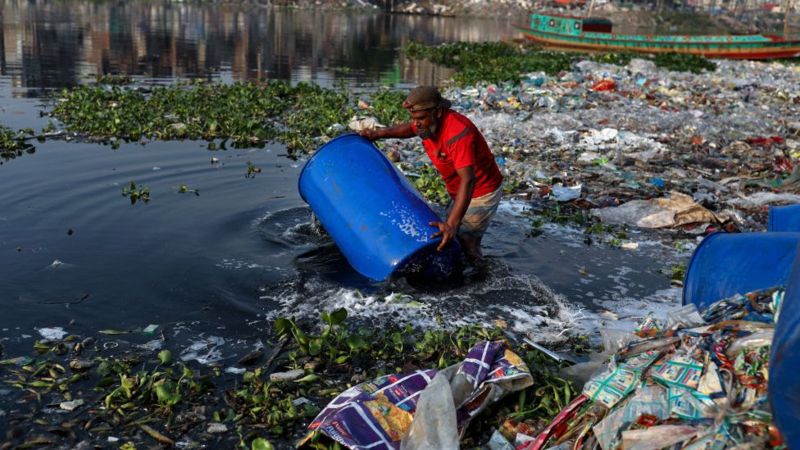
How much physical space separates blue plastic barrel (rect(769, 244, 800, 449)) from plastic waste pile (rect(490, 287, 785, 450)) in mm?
332

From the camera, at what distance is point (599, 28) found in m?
30.3

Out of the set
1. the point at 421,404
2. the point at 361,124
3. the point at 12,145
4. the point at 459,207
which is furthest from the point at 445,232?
the point at 12,145

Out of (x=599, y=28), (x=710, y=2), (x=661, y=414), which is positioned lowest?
(x=661, y=414)

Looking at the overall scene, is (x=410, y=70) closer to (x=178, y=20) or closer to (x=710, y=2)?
(x=178, y=20)

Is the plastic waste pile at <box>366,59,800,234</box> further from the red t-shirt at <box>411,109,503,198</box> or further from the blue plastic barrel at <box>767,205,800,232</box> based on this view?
the blue plastic barrel at <box>767,205,800,232</box>

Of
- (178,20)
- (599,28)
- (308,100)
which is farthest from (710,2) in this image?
(308,100)

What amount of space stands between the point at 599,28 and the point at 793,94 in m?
16.7

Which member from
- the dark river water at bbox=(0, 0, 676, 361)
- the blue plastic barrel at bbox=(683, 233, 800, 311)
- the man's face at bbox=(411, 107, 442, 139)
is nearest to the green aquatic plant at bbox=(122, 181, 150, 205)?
the dark river water at bbox=(0, 0, 676, 361)

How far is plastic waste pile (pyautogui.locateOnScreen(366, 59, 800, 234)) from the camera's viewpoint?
7238mm

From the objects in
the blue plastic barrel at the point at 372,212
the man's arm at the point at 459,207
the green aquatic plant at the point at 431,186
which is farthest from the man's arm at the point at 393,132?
the green aquatic plant at the point at 431,186

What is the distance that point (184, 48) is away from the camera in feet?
76.2

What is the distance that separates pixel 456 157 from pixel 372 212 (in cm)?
68

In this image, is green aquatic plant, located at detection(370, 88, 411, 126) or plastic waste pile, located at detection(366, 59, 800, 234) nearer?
plastic waste pile, located at detection(366, 59, 800, 234)

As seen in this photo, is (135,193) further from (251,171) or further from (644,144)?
(644,144)
